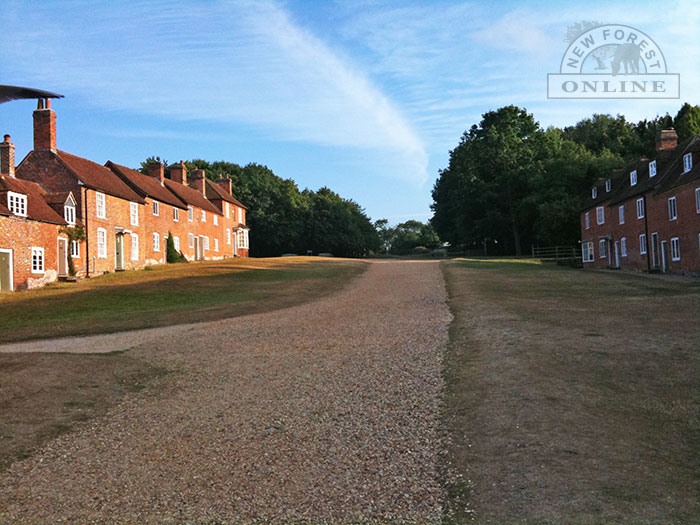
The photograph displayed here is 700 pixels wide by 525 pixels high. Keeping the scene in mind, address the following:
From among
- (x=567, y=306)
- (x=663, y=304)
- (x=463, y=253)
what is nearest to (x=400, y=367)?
(x=567, y=306)

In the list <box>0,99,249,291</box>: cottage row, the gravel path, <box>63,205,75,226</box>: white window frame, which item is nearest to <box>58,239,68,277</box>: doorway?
<box>0,99,249,291</box>: cottage row

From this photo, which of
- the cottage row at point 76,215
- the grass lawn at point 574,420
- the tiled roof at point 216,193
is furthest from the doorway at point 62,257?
the grass lawn at point 574,420

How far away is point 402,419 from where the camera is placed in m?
7.58

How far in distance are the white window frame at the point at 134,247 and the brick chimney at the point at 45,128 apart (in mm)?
8347

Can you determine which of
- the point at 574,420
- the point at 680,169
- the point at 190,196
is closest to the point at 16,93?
the point at 574,420

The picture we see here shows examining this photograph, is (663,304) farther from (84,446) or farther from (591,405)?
(84,446)

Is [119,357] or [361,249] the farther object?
[361,249]

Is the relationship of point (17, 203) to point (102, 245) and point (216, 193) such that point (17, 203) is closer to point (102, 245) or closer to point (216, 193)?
point (102, 245)

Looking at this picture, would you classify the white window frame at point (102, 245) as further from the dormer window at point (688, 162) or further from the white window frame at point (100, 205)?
the dormer window at point (688, 162)

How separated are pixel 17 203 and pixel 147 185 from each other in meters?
15.8

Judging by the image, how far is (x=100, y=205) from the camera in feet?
124

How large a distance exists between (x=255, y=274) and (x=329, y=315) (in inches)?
739

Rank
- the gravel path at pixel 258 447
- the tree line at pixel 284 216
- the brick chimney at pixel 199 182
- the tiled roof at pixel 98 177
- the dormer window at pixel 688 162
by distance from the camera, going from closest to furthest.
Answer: the gravel path at pixel 258 447, the dormer window at pixel 688 162, the tiled roof at pixel 98 177, the brick chimney at pixel 199 182, the tree line at pixel 284 216

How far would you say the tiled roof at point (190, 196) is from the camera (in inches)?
2014
